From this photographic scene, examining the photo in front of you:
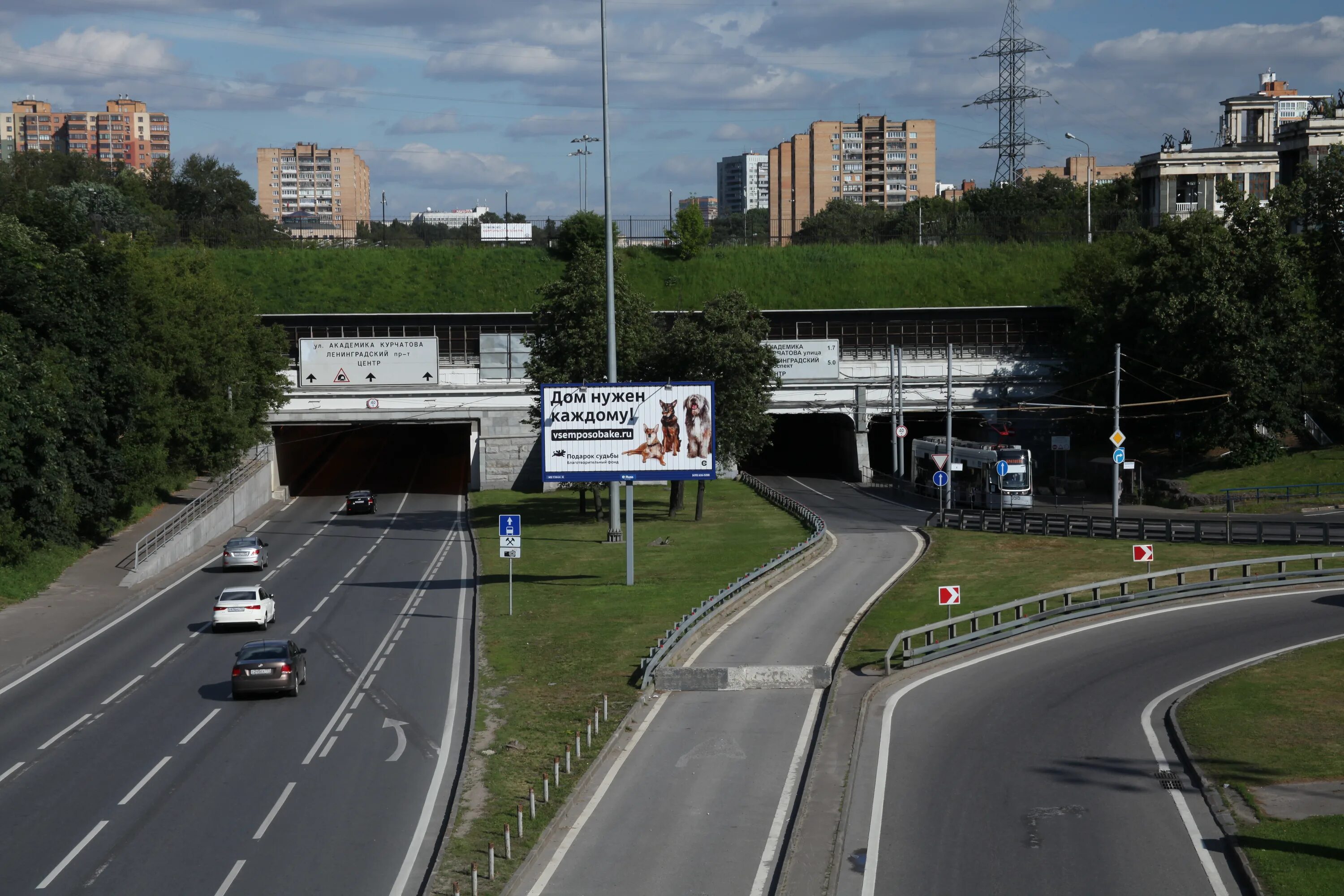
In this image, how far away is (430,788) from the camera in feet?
71.3

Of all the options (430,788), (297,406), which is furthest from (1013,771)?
(297,406)

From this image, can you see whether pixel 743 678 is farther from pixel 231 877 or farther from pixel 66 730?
pixel 66 730

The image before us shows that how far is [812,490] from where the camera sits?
76062mm

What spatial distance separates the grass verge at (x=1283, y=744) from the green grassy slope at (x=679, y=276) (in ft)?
218

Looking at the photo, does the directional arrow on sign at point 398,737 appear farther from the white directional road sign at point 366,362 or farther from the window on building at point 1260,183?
the window on building at point 1260,183

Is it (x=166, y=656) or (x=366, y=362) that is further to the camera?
(x=366, y=362)

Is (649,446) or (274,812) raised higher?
(649,446)

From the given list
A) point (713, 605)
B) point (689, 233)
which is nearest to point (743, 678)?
point (713, 605)

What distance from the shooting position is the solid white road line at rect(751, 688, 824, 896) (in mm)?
17031

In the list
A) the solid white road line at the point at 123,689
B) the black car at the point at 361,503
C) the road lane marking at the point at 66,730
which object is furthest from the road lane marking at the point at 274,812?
the black car at the point at 361,503

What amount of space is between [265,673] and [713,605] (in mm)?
12168

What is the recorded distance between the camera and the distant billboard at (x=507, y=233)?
378 feet

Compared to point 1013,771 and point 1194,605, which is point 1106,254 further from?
point 1013,771

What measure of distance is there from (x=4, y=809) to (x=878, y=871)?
14928 millimetres
